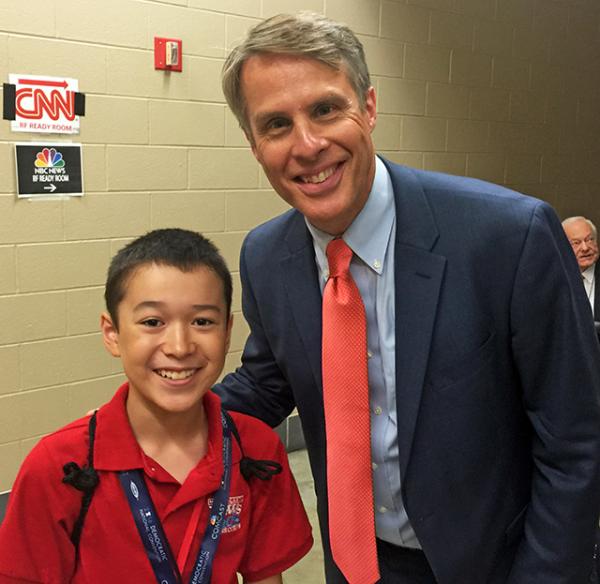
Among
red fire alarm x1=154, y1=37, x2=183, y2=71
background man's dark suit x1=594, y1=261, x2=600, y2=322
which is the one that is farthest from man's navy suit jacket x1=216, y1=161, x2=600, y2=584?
background man's dark suit x1=594, y1=261, x2=600, y2=322

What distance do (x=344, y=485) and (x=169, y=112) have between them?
90.9 inches

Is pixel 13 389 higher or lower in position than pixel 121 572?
lower

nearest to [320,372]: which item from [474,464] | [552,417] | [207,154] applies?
[474,464]

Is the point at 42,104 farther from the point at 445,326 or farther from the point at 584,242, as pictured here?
the point at 584,242

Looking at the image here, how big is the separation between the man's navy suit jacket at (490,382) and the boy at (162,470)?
227 millimetres

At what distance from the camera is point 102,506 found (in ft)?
3.96

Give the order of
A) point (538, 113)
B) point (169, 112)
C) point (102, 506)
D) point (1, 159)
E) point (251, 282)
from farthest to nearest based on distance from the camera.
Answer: point (538, 113) → point (169, 112) → point (1, 159) → point (251, 282) → point (102, 506)

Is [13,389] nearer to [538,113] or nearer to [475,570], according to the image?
[475,570]

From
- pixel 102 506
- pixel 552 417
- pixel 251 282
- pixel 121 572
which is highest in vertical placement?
pixel 251 282

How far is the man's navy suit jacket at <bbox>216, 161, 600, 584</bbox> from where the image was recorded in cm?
121

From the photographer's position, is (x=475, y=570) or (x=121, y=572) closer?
(x=121, y=572)

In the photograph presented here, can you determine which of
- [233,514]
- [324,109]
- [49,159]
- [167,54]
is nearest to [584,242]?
[167,54]

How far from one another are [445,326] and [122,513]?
67cm

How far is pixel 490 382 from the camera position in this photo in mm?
1276
